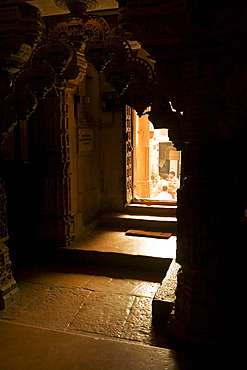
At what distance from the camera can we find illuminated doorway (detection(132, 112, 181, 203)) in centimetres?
786

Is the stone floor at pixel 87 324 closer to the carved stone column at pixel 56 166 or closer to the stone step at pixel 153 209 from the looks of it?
the carved stone column at pixel 56 166

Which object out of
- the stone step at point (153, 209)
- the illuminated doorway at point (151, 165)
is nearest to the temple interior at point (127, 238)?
the stone step at point (153, 209)

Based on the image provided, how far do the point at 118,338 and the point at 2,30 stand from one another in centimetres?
305

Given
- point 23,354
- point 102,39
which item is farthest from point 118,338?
point 102,39

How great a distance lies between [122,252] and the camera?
4.92m

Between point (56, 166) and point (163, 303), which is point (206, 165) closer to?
point (163, 303)

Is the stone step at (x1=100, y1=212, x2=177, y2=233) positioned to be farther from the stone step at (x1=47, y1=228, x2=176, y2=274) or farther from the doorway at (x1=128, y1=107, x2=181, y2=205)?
the doorway at (x1=128, y1=107, x2=181, y2=205)

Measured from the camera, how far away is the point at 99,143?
6477mm

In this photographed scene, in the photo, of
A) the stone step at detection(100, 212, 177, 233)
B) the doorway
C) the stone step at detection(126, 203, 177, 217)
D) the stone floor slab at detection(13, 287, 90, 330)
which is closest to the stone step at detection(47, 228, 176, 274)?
the stone step at detection(100, 212, 177, 233)

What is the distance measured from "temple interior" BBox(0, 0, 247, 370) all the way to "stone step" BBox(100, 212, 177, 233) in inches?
13.3

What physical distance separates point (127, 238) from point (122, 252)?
729mm

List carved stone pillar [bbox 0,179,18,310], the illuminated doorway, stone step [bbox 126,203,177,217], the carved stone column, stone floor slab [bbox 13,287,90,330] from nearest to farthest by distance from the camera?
stone floor slab [bbox 13,287,90,330], carved stone pillar [bbox 0,179,18,310], the carved stone column, stone step [bbox 126,203,177,217], the illuminated doorway

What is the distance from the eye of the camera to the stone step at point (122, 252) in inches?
188

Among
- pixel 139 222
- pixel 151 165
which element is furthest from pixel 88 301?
pixel 151 165
